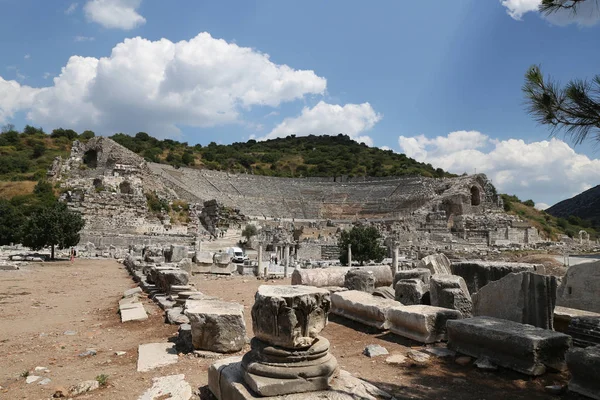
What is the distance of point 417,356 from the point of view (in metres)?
5.25

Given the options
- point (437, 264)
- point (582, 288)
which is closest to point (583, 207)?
point (437, 264)

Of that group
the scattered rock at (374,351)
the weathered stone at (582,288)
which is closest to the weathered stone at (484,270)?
the weathered stone at (582,288)

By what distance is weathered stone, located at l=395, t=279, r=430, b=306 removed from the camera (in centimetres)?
761

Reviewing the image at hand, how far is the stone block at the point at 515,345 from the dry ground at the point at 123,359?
0.44 feet

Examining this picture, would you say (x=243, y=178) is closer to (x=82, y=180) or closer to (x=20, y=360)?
(x=82, y=180)

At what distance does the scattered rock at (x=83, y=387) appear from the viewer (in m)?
4.09

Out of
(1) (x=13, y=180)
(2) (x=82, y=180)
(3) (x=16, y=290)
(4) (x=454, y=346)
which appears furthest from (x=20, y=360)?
(1) (x=13, y=180)

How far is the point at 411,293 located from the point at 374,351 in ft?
8.15

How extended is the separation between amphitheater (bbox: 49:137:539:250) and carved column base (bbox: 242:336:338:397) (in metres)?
31.5

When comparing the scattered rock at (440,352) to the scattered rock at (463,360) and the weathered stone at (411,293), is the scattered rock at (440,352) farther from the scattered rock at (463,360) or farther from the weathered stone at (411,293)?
the weathered stone at (411,293)

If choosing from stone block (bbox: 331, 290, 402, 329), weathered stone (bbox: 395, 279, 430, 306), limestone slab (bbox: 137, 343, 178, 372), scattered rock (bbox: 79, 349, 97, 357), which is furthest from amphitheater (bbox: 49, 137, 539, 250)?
weathered stone (bbox: 395, 279, 430, 306)

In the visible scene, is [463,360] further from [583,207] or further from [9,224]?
[583,207]

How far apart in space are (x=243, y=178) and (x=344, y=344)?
5836 cm

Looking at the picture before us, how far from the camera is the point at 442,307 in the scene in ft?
22.0
